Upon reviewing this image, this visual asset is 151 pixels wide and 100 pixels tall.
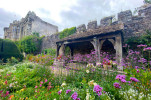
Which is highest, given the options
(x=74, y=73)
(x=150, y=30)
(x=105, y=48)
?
(x=150, y=30)

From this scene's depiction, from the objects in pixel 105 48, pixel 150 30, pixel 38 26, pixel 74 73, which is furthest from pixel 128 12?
pixel 38 26

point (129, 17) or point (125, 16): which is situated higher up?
point (125, 16)

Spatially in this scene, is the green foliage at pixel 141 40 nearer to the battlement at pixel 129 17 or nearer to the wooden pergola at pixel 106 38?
the battlement at pixel 129 17

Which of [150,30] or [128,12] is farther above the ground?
[128,12]

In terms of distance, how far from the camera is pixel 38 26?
18.3 meters

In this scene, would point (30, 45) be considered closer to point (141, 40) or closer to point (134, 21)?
point (134, 21)

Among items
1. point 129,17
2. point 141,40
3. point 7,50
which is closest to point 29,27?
point 7,50

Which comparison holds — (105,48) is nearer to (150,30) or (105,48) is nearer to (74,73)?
(150,30)

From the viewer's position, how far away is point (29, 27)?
56.9 feet

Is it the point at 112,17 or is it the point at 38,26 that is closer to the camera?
the point at 112,17

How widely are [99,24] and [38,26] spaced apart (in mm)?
15961

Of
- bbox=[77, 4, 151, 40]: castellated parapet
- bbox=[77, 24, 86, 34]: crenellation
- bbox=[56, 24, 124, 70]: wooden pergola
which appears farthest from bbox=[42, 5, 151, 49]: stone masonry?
bbox=[77, 24, 86, 34]: crenellation

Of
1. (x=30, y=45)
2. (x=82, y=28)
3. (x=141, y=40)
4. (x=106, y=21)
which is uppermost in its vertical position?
(x=106, y=21)

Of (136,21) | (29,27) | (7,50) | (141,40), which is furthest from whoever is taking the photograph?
(29,27)
